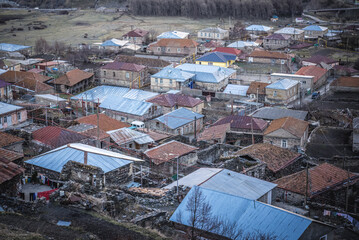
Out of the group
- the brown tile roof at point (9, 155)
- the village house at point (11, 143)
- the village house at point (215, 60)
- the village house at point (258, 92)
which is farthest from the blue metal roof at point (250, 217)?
the village house at point (215, 60)

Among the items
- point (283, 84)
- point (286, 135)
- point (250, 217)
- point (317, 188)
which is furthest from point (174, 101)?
point (250, 217)

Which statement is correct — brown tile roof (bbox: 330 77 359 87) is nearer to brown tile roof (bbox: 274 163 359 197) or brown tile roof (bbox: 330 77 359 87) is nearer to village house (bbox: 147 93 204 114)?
village house (bbox: 147 93 204 114)

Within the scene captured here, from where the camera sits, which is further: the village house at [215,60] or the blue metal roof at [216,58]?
the blue metal roof at [216,58]

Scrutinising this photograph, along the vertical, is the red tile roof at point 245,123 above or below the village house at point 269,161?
below

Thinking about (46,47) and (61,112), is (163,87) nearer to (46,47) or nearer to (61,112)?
(61,112)

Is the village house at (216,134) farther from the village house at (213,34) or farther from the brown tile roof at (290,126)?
the village house at (213,34)

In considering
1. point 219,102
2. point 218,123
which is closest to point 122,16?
point 219,102

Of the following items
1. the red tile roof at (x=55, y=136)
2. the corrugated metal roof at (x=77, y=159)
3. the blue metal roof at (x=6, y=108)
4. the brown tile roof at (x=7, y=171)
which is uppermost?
the brown tile roof at (x=7, y=171)
